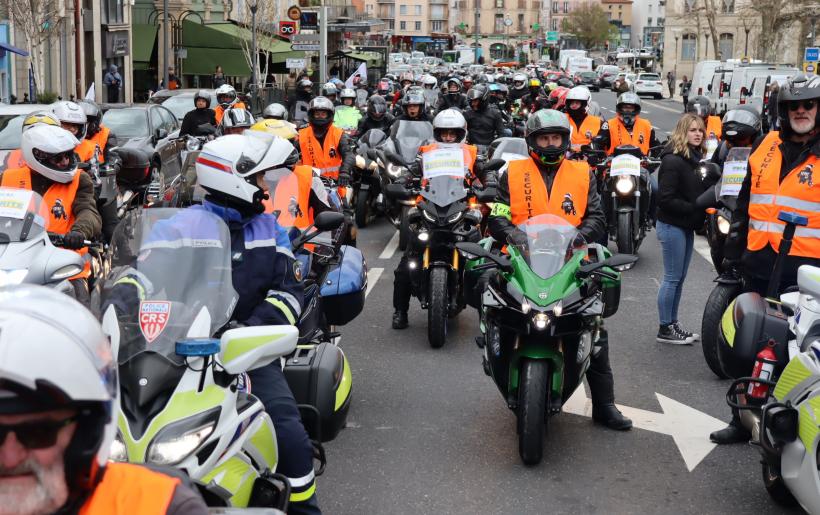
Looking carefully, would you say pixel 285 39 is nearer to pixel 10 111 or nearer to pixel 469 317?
pixel 10 111

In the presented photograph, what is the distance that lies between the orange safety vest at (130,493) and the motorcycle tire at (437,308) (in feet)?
22.7

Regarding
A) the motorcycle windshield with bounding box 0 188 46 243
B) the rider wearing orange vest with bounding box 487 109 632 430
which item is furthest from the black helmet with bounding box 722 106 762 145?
the motorcycle windshield with bounding box 0 188 46 243

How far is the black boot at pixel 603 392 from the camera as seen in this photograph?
23.2 ft

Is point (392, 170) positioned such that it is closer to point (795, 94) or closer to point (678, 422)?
point (678, 422)

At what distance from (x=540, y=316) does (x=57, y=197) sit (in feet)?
11.3

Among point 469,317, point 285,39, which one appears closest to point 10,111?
point 469,317

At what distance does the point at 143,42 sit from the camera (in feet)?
154

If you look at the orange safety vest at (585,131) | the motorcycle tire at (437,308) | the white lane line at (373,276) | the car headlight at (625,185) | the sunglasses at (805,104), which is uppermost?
the sunglasses at (805,104)

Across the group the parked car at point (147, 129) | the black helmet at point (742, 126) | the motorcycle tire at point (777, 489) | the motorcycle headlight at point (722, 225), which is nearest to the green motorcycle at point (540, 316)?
the motorcycle tire at point (777, 489)

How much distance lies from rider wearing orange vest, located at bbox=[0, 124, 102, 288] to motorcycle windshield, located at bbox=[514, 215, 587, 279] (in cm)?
284

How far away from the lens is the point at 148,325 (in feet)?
12.9

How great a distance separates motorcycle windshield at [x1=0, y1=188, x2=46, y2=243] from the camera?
658cm

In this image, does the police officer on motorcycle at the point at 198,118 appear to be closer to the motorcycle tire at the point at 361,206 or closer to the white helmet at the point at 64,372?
the motorcycle tire at the point at 361,206

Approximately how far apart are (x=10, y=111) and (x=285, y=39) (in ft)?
127
